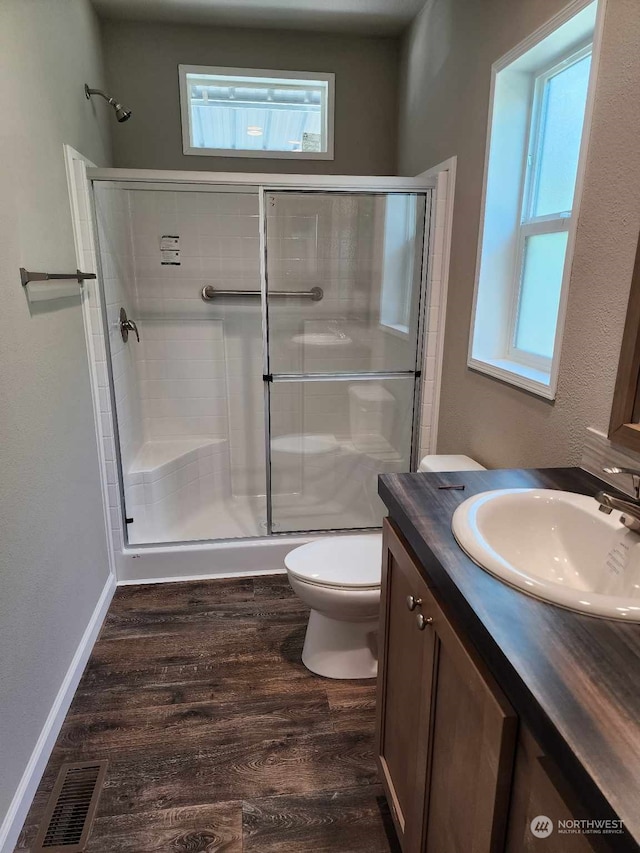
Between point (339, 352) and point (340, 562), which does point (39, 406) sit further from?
point (339, 352)

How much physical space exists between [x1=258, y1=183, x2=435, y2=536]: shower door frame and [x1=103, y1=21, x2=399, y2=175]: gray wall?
0.90 meters

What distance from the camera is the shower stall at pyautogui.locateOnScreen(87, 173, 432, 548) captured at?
8.77ft

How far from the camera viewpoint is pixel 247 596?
8.40 feet

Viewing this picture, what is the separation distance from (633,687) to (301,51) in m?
3.45

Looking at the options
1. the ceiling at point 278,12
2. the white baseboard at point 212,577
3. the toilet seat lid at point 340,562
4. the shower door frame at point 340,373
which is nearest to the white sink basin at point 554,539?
the toilet seat lid at point 340,562

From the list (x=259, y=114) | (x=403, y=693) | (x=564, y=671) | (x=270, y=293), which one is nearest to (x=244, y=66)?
(x=259, y=114)

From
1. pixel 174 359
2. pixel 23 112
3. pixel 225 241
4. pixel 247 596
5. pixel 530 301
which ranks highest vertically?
pixel 23 112

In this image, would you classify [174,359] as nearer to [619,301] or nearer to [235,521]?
[235,521]

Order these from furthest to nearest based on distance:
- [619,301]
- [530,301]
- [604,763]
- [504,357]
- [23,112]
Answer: [504,357], [530,301], [23,112], [619,301], [604,763]

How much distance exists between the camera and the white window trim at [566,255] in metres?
1.38

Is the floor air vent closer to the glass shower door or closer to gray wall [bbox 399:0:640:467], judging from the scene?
→ the glass shower door

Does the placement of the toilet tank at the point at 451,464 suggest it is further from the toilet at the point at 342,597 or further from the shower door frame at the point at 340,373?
the shower door frame at the point at 340,373

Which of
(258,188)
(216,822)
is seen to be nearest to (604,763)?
(216,822)

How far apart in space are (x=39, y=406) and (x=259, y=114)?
2.38m
